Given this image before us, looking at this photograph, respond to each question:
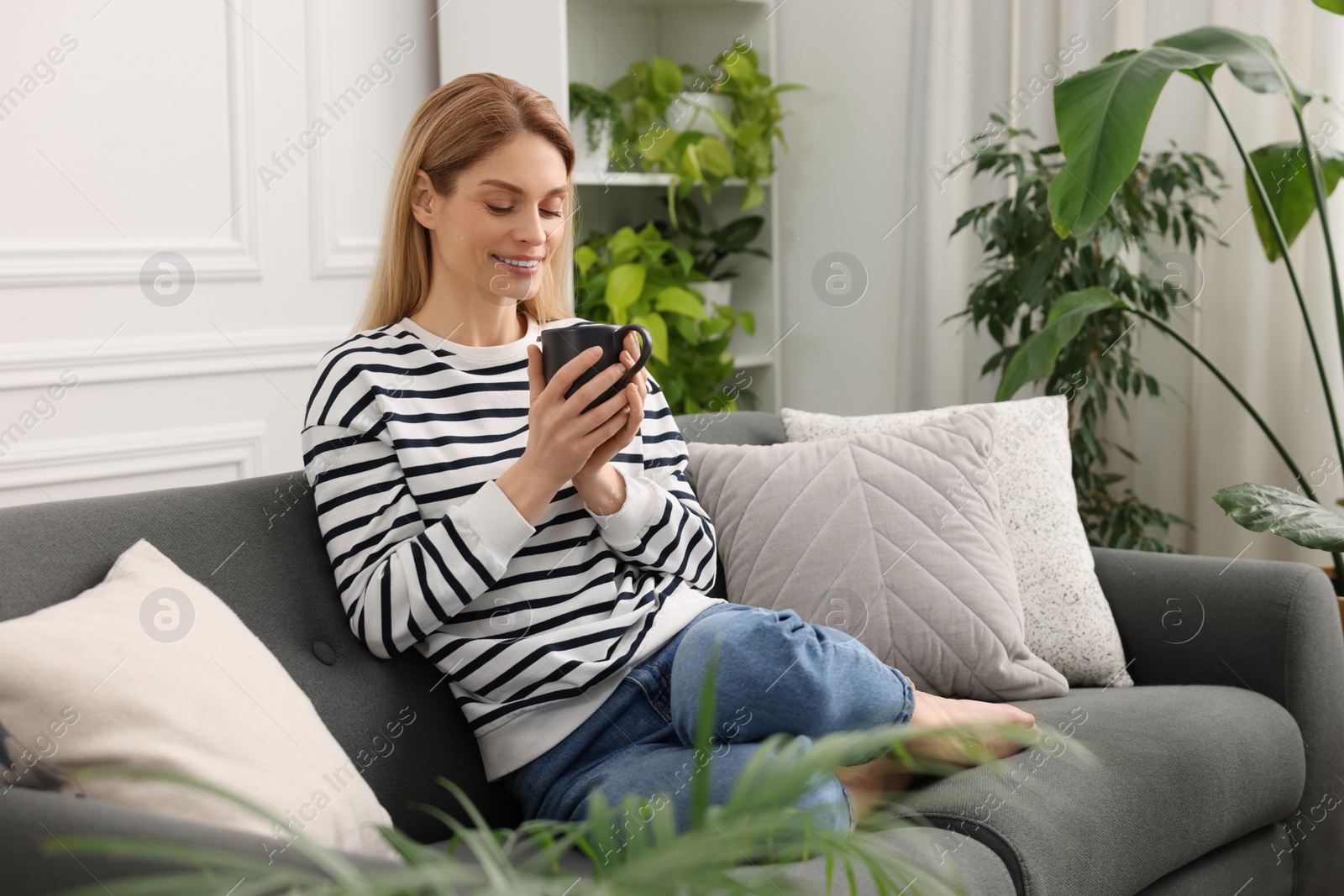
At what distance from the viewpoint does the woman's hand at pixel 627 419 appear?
48.0 inches

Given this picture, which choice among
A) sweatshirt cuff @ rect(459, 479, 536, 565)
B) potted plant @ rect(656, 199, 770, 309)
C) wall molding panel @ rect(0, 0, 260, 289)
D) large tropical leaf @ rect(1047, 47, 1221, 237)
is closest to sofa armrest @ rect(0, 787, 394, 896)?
sweatshirt cuff @ rect(459, 479, 536, 565)

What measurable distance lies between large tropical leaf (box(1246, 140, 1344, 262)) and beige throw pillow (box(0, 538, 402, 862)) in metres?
1.75

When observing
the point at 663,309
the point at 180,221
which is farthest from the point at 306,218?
the point at 663,309

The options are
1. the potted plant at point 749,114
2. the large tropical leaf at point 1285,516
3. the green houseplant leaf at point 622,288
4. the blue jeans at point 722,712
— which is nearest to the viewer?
the blue jeans at point 722,712

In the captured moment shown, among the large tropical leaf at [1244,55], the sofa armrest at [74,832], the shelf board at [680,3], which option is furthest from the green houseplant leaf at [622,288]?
the sofa armrest at [74,832]

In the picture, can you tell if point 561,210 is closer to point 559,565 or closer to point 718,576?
point 559,565

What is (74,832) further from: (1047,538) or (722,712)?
(1047,538)

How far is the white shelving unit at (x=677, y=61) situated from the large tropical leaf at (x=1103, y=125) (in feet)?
4.29

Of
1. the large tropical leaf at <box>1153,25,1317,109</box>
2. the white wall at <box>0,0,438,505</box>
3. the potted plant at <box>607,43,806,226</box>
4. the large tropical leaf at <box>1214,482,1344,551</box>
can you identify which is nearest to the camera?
the large tropical leaf at <box>1214,482,1344,551</box>

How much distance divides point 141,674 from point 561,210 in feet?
2.37

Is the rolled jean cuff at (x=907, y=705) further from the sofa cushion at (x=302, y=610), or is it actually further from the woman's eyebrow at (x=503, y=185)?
the woman's eyebrow at (x=503, y=185)

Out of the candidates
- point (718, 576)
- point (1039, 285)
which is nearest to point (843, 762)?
point (718, 576)

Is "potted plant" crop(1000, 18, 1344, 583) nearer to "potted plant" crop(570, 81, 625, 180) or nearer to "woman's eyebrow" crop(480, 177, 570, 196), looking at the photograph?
"woman's eyebrow" crop(480, 177, 570, 196)

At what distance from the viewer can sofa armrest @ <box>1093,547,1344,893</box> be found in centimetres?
156
